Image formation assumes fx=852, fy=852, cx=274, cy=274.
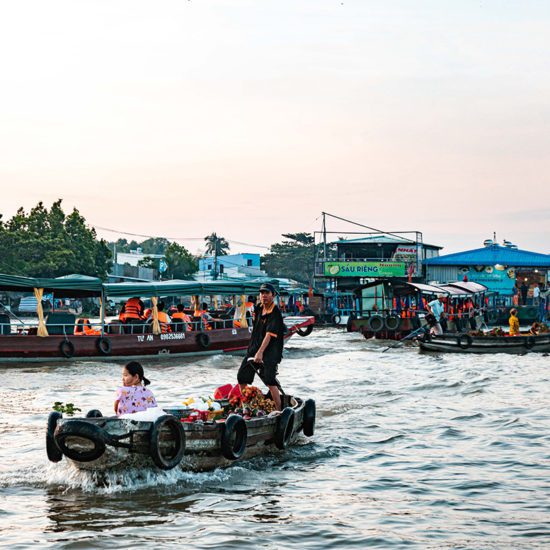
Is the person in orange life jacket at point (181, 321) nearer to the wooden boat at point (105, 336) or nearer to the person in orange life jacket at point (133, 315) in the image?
the wooden boat at point (105, 336)

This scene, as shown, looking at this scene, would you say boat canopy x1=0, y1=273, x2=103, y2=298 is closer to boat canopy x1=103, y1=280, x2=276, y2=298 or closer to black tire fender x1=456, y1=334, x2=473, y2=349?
boat canopy x1=103, y1=280, x2=276, y2=298

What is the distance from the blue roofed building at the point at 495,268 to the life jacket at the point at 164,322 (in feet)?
109

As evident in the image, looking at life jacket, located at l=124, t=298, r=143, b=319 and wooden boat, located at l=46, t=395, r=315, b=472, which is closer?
wooden boat, located at l=46, t=395, r=315, b=472

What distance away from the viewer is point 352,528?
7.56 m

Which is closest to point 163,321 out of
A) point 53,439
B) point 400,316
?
point 400,316

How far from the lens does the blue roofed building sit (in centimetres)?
5481

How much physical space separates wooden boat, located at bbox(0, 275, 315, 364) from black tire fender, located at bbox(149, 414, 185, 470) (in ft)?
48.1

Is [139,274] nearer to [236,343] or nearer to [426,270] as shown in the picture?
[426,270]

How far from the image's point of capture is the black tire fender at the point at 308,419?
11.1 meters

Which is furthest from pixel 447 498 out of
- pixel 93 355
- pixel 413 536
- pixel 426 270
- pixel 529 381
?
pixel 426 270

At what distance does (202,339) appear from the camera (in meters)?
25.5

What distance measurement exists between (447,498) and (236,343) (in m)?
18.5

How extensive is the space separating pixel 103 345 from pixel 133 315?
1.51 metres

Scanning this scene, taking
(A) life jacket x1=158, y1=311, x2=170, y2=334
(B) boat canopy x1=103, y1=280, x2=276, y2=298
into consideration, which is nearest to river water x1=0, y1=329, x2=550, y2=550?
(B) boat canopy x1=103, y1=280, x2=276, y2=298
